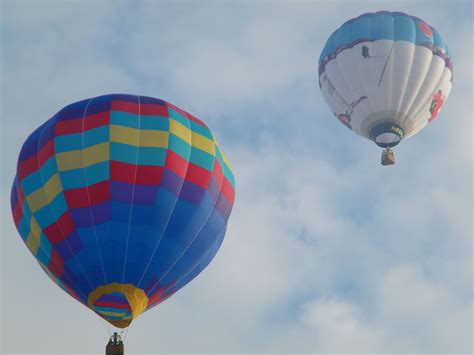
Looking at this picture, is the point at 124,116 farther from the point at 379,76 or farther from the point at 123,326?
the point at 379,76

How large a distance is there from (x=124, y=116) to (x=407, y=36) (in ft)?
30.7

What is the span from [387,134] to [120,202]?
9472 millimetres

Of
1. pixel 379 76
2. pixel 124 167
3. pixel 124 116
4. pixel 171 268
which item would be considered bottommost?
pixel 171 268

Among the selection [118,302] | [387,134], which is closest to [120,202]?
[118,302]

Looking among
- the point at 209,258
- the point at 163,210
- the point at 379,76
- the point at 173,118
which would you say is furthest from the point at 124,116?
the point at 379,76

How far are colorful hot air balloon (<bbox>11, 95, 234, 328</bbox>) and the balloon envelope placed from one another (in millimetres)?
6820

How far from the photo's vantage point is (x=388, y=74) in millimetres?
23859

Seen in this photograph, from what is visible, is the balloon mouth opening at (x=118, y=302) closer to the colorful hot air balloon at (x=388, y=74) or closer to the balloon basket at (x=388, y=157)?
the balloon basket at (x=388, y=157)

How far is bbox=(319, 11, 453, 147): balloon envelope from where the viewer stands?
23875 mm

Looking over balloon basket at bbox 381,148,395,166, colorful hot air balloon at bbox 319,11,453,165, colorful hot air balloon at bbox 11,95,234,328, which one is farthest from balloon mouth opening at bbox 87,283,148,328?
colorful hot air balloon at bbox 319,11,453,165

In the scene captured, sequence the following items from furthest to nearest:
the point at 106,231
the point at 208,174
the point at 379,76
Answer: the point at 379,76 < the point at 208,174 < the point at 106,231

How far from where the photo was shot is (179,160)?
18.0 m

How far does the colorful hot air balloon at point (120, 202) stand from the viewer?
17.2 m

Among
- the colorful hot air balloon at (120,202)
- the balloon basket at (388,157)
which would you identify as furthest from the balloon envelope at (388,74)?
the colorful hot air balloon at (120,202)
